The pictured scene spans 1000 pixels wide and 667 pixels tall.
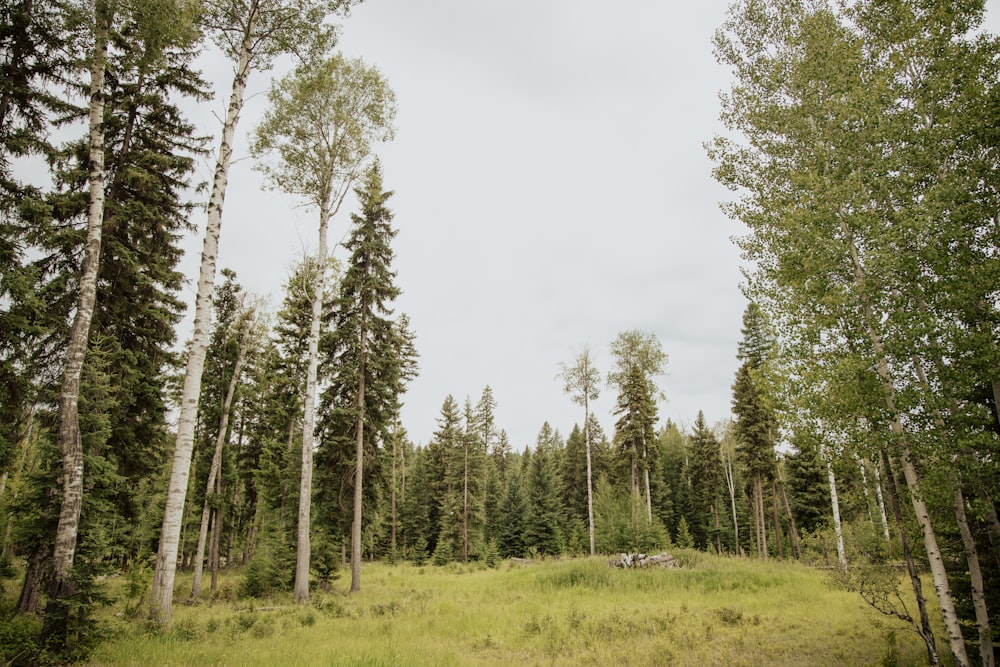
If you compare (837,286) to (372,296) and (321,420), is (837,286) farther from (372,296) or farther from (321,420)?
(321,420)

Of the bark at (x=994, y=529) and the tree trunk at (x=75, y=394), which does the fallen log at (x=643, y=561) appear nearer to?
the bark at (x=994, y=529)

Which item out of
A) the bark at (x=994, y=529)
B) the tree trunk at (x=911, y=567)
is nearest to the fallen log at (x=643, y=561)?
the tree trunk at (x=911, y=567)

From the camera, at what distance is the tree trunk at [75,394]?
7168 millimetres

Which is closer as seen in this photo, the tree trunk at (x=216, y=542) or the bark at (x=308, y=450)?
the bark at (x=308, y=450)

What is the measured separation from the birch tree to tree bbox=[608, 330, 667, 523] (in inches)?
1045

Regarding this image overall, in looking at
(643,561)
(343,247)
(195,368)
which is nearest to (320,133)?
(343,247)

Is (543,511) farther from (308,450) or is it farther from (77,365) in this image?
(77,365)

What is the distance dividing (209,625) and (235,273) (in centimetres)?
1524

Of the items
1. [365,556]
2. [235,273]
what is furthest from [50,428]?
[365,556]

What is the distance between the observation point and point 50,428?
1167 centimetres

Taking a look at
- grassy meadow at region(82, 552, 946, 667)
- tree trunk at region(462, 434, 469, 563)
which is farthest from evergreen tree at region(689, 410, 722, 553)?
grassy meadow at region(82, 552, 946, 667)

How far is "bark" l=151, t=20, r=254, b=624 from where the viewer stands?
352 inches

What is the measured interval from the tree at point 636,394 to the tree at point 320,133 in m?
23.5

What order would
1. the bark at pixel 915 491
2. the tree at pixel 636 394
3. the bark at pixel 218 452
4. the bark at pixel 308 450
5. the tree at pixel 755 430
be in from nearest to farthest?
the bark at pixel 915 491, the bark at pixel 308 450, the bark at pixel 218 452, the tree at pixel 755 430, the tree at pixel 636 394
